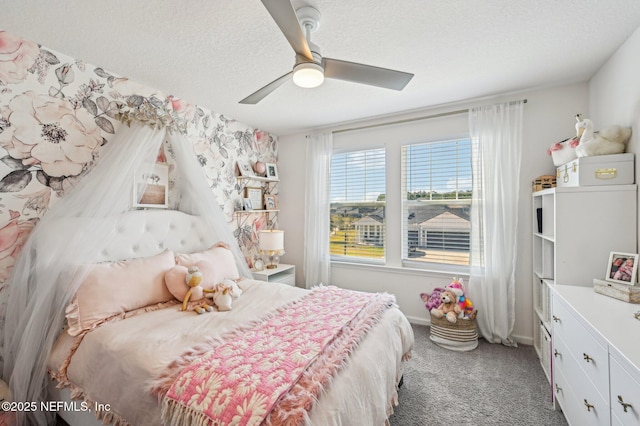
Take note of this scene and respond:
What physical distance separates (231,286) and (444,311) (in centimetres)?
212

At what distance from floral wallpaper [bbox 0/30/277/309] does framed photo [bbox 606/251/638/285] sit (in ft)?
11.9

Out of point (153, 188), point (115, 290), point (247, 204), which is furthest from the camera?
point (247, 204)

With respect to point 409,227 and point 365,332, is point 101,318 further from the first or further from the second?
point 409,227

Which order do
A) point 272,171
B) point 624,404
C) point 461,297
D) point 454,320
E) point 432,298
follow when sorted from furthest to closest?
point 272,171
point 432,298
point 461,297
point 454,320
point 624,404

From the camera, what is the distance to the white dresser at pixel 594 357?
3.58 feet

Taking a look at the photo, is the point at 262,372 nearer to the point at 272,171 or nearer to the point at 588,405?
the point at 588,405

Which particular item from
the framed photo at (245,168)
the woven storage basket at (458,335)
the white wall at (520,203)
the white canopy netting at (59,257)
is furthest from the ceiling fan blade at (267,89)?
the woven storage basket at (458,335)

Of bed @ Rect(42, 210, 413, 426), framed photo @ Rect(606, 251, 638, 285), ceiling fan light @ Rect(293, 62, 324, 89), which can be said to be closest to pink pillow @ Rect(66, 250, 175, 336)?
bed @ Rect(42, 210, 413, 426)

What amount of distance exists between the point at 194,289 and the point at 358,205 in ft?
7.59

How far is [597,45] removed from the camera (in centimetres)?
196

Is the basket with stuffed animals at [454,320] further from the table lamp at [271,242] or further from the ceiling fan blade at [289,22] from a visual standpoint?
the ceiling fan blade at [289,22]

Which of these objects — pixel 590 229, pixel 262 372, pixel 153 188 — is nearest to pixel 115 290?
pixel 153 188

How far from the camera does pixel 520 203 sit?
9.16 feet

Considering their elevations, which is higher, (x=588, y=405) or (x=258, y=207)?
(x=258, y=207)
